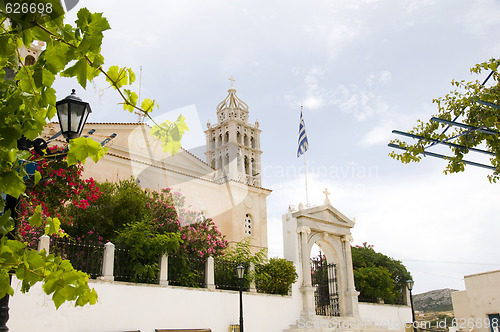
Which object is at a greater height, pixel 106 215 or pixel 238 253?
pixel 106 215

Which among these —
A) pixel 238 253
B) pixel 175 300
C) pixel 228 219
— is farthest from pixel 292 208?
pixel 228 219

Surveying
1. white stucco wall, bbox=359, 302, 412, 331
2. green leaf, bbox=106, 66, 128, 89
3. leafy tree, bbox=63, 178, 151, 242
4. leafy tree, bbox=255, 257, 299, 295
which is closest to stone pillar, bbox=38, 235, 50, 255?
leafy tree, bbox=63, 178, 151, 242

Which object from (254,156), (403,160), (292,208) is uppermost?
(254,156)

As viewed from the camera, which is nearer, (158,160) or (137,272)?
(137,272)

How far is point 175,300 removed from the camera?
481 inches

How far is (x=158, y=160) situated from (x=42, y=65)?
20.2m

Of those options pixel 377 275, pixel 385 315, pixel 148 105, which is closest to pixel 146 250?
pixel 148 105

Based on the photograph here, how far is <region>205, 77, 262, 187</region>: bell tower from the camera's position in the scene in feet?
94.4

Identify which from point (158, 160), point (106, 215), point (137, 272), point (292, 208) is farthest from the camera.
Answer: point (158, 160)

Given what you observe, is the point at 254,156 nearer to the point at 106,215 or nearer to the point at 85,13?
the point at 106,215

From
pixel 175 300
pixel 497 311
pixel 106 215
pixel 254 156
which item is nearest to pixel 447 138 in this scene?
pixel 175 300

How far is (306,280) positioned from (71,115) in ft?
40.9

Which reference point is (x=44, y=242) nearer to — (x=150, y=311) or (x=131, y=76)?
(x=150, y=311)

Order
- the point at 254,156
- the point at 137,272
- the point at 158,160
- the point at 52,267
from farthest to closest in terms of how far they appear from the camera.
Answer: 1. the point at 254,156
2. the point at 158,160
3. the point at 137,272
4. the point at 52,267
